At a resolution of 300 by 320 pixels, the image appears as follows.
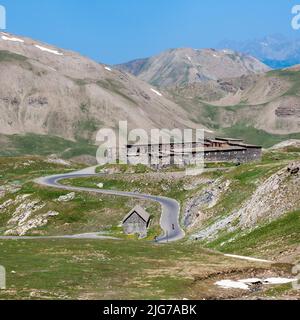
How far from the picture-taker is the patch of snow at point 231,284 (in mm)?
47787

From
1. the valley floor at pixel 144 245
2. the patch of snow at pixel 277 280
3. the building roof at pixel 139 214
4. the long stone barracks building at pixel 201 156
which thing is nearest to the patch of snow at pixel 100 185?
the valley floor at pixel 144 245

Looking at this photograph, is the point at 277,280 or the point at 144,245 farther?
the point at 144,245

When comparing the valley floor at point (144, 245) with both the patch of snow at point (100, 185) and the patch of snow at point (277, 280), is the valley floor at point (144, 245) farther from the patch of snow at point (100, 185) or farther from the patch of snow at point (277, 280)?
the patch of snow at point (277, 280)

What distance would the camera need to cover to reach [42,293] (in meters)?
43.1

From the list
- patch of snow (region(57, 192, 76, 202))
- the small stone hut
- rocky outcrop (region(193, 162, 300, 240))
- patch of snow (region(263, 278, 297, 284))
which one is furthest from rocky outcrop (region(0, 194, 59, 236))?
patch of snow (region(263, 278, 297, 284))

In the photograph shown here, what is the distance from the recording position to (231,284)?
4909 centimetres

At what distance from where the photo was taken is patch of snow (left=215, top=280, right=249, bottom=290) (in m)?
47.8

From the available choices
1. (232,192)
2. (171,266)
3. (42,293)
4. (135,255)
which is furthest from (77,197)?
(42,293)

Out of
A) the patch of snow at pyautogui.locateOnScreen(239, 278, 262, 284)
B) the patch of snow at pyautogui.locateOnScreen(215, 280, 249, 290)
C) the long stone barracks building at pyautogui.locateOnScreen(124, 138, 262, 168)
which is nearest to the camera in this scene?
the patch of snow at pyautogui.locateOnScreen(215, 280, 249, 290)

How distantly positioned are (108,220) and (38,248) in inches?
1563

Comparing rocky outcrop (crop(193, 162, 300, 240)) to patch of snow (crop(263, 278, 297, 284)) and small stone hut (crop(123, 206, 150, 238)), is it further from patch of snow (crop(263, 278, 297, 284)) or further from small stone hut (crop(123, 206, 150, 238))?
patch of snow (crop(263, 278, 297, 284))

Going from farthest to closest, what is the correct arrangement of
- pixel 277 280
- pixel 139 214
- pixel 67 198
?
pixel 67 198 → pixel 139 214 → pixel 277 280

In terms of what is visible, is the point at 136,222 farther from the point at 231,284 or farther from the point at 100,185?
the point at 231,284

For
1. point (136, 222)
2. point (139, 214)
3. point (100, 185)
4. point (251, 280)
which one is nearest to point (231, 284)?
point (251, 280)
